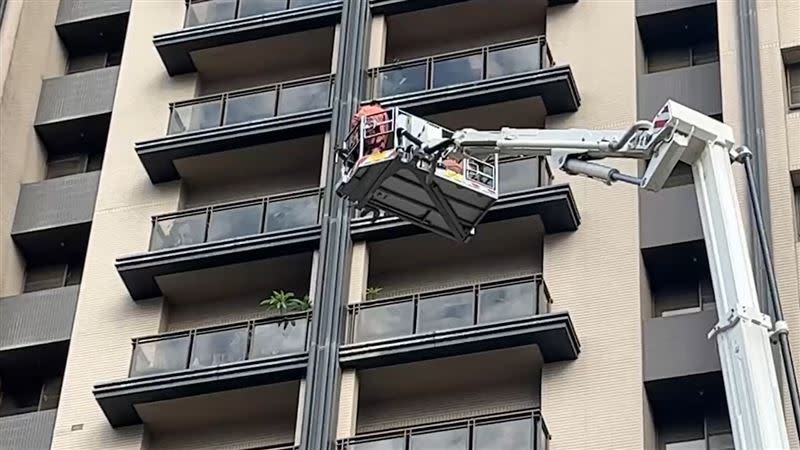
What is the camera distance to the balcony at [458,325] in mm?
35219

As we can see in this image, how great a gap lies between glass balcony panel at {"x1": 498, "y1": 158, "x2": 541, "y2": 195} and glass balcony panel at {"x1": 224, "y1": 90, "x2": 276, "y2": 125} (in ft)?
22.5

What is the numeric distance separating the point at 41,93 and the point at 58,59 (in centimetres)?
165

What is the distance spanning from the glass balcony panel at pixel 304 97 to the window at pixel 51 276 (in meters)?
6.95

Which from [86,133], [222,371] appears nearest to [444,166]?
[222,371]

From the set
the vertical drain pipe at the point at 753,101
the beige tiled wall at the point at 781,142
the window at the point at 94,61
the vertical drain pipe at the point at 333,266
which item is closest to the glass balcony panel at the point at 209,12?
the window at the point at 94,61

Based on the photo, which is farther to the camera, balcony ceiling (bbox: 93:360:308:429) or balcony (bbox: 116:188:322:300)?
balcony (bbox: 116:188:322:300)

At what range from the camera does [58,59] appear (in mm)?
47500

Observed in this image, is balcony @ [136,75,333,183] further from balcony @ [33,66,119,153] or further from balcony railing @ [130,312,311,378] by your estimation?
balcony railing @ [130,312,311,378]

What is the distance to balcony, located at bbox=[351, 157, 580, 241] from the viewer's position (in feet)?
121

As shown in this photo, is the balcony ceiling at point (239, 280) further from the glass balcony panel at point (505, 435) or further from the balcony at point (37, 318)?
the glass balcony panel at point (505, 435)

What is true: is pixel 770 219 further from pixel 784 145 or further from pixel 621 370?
pixel 621 370

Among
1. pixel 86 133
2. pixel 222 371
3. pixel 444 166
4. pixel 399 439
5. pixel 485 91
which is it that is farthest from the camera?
pixel 86 133

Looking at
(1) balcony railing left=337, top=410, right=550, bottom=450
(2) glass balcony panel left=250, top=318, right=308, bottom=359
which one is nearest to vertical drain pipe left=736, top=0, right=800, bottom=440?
(1) balcony railing left=337, top=410, right=550, bottom=450

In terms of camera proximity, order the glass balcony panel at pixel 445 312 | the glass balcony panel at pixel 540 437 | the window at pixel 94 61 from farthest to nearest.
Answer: the window at pixel 94 61 → the glass balcony panel at pixel 445 312 → the glass balcony panel at pixel 540 437
